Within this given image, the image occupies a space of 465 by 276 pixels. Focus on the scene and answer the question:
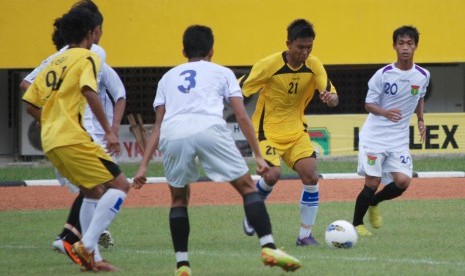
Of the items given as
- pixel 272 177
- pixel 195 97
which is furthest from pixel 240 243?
pixel 195 97

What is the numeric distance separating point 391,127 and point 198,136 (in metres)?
4.56

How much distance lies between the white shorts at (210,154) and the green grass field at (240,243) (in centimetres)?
108

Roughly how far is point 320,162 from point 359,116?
1427 mm

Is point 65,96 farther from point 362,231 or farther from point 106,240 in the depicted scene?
point 362,231

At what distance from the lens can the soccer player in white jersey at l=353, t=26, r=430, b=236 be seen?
12.9 meters

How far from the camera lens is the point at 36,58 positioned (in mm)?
Result: 25672

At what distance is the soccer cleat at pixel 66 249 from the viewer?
32.8ft

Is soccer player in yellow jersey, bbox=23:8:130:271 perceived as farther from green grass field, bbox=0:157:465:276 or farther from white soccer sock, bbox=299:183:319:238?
white soccer sock, bbox=299:183:319:238

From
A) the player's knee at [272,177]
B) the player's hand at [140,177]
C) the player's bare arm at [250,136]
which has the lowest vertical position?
the player's knee at [272,177]

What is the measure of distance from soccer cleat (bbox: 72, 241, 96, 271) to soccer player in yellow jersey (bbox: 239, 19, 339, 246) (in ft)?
9.23

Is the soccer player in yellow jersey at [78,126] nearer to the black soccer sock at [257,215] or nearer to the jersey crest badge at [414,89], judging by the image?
the black soccer sock at [257,215]

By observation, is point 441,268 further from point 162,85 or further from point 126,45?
point 126,45

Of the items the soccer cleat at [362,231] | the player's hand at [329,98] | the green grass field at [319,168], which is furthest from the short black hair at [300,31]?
the green grass field at [319,168]

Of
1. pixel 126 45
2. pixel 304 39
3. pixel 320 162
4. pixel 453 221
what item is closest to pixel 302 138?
pixel 304 39
